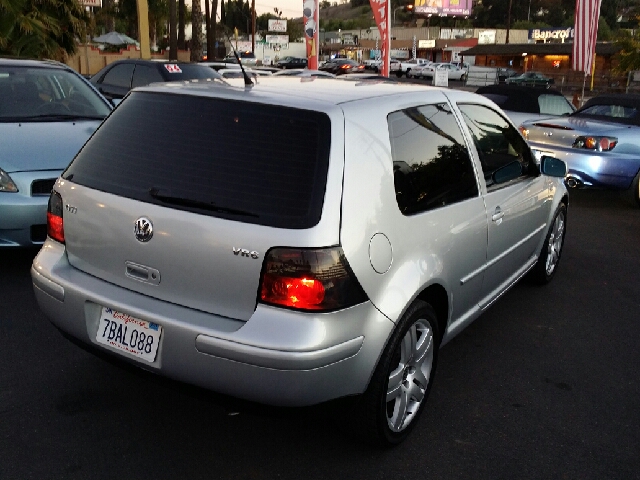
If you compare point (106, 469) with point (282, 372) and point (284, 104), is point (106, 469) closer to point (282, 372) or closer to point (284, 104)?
point (282, 372)

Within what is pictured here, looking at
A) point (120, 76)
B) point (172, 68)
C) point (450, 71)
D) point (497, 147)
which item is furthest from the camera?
point (450, 71)

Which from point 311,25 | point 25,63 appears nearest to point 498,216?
point 25,63

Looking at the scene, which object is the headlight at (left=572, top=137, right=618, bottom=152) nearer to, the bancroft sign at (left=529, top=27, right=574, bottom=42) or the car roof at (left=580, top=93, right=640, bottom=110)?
the car roof at (left=580, top=93, right=640, bottom=110)

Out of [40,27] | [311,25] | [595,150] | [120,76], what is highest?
[311,25]

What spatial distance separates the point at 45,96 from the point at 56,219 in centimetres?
376

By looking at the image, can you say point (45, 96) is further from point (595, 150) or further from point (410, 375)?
point (595, 150)

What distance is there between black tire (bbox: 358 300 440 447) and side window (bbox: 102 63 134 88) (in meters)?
9.61

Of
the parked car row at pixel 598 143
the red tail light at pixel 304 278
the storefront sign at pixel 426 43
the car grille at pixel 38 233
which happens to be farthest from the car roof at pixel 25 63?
the storefront sign at pixel 426 43

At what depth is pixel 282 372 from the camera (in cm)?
252

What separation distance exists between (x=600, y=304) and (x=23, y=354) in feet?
13.6

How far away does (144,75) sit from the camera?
11328mm

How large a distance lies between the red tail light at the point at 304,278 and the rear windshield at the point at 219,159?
0.12 metres

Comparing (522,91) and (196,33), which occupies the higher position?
(196,33)

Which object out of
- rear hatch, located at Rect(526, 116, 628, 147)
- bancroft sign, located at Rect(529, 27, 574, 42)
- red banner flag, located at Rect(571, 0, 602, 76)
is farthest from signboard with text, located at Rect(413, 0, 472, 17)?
rear hatch, located at Rect(526, 116, 628, 147)
